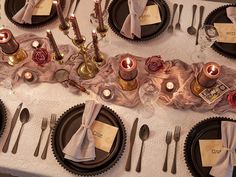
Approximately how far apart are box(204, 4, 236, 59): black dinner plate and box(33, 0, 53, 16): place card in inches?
30.8

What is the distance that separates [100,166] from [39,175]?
27 centimetres

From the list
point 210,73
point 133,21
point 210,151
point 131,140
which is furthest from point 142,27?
point 210,151

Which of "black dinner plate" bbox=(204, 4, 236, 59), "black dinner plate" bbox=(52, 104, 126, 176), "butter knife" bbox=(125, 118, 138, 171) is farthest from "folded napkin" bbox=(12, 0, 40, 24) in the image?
"black dinner plate" bbox=(204, 4, 236, 59)

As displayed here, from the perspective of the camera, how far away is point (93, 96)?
1517mm

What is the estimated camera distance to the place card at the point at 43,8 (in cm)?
167

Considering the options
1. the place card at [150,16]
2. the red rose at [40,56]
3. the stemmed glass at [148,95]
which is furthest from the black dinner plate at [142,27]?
the red rose at [40,56]

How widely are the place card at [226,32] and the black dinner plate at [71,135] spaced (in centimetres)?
62

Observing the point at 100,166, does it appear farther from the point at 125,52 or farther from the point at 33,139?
the point at 125,52

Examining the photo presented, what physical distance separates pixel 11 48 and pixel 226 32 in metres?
1.01

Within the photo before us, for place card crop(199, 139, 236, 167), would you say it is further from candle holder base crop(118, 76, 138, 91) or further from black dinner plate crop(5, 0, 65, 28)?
black dinner plate crop(5, 0, 65, 28)

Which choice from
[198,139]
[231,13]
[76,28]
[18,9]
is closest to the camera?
[76,28]

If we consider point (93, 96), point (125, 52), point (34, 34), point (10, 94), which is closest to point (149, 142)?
point (93, 96)

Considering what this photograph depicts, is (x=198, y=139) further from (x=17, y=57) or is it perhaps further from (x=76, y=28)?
(x=17, y=57)

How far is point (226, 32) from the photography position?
1564 millimetres
